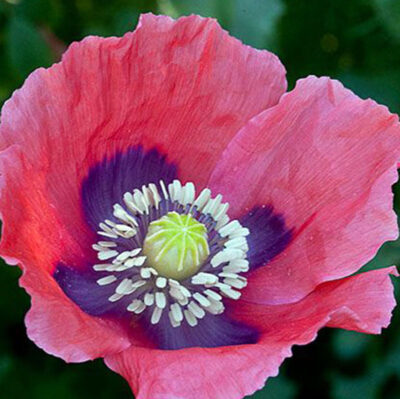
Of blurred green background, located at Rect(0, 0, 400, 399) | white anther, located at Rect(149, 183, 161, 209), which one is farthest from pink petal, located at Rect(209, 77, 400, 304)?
blurred green background, located at Rect(0, 0, 400, 399)

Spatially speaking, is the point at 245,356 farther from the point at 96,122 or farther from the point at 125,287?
the point at 96,122

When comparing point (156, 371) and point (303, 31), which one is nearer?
point (156, 371)

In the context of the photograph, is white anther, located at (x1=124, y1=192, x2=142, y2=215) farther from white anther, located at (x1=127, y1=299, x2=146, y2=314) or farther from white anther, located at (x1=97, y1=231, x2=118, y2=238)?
white anther, located at (x1=127, y1=299, x2=146, y2=314)

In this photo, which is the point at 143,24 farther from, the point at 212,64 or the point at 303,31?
the point at 303,31

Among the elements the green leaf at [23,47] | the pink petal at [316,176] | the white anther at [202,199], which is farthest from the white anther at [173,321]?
the green leaf at [23,47]

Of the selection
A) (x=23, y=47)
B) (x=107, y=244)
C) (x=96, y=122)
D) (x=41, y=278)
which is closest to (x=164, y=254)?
(x=107, y=244)

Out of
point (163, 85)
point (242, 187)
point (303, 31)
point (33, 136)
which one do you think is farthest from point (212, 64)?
point (303, 31)

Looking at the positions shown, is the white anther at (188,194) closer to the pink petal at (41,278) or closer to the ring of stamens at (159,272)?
the ring of stamens at (159,272)
